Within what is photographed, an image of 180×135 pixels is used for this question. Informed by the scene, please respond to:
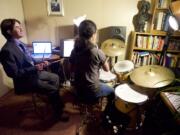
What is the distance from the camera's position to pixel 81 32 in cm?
175

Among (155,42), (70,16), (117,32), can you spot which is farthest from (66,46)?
(155,42)

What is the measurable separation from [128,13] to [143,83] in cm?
151

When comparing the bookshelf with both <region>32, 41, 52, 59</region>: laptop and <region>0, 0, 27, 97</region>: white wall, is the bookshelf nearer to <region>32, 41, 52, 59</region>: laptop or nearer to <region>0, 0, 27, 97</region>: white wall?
<region>32, 41, 52, 59</region>: laptop

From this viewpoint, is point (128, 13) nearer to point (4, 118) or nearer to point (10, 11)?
point (10, 11)

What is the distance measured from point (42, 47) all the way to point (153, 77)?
1834 mm

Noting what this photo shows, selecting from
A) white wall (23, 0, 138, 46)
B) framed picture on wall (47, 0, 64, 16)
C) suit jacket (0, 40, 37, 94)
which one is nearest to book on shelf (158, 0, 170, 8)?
white wall (23, 0, 138, 46)

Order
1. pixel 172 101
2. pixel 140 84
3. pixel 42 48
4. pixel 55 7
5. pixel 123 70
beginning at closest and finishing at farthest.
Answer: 1. pixel 172 101
2. pixel 140 84
3. pixel 123 70
4. pixel 42 48
5. pixel 55 7

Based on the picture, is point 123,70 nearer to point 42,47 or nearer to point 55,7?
point 42,47

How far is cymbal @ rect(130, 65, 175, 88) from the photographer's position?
179 cm

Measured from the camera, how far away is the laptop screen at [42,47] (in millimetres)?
2883

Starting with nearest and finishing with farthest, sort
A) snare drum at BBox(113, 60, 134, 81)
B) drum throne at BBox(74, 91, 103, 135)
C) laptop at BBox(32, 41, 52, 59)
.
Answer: drum throne at BBox(74, 91, 103, 135)
snare drum at BBox(113, 60, 134, 81)
laptop at BBox(32, 41, 52, 59)

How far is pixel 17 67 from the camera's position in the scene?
6.53 feet

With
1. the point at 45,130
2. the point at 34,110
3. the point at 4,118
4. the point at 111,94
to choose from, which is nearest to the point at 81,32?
the point at 111,94

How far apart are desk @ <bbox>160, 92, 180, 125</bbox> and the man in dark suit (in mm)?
1319
